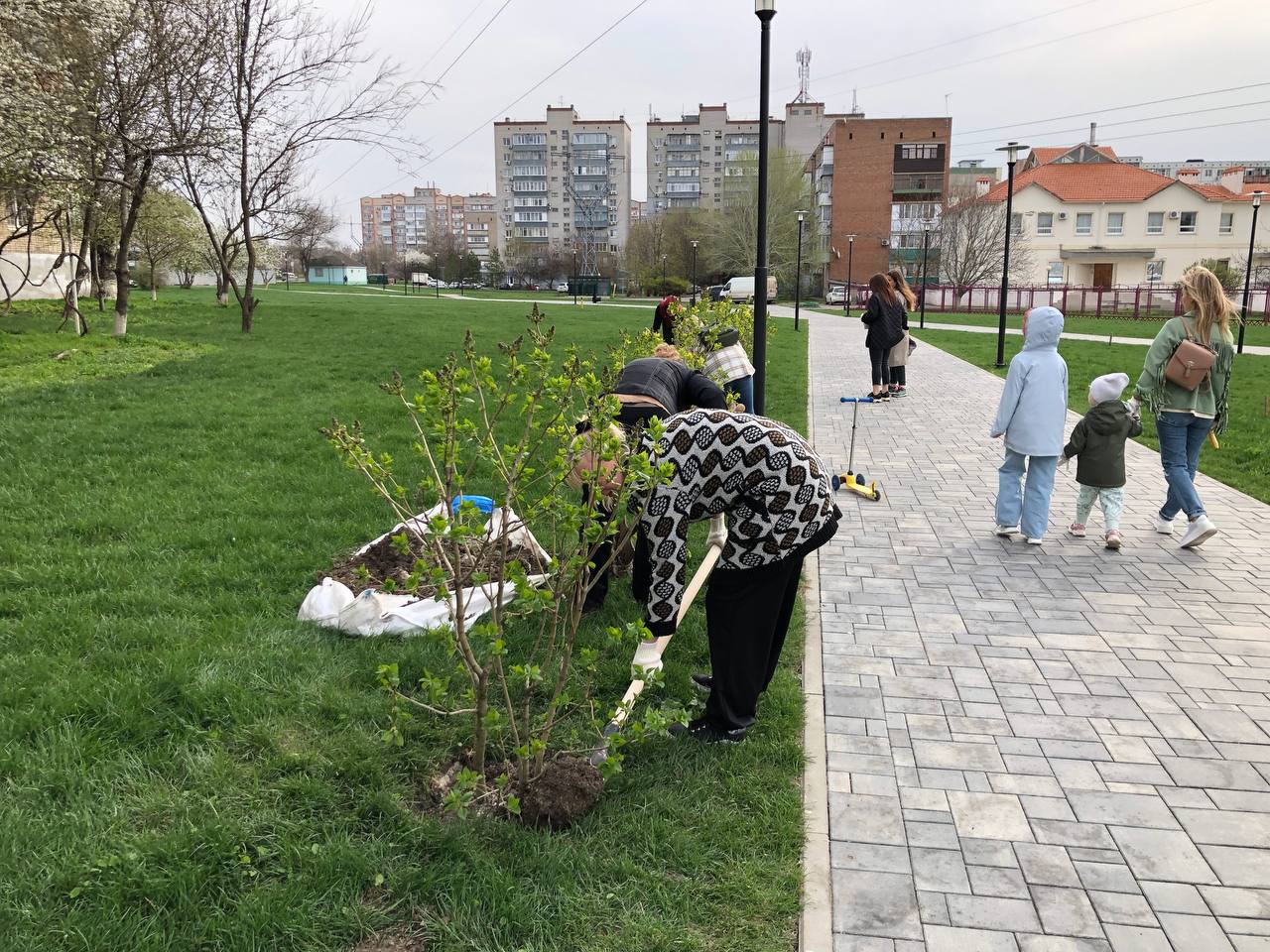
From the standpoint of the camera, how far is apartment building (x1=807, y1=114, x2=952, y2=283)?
71.1 m

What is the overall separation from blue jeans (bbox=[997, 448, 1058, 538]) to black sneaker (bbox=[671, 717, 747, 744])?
12.3ft

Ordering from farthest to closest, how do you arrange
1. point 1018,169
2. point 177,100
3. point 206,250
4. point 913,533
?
point 1018,169 < point 206,250 < point 177,100 < point 913,533

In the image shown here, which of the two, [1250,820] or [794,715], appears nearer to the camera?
[1250,820]

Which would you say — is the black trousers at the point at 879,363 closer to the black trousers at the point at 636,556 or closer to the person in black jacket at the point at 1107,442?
the person in black jacket at the point at 1107,442

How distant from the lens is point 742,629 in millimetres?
3527

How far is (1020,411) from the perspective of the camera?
6371 mm

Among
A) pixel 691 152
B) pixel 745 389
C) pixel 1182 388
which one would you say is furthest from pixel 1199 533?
pixel 691 152

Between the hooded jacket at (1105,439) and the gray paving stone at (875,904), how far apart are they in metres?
4.41

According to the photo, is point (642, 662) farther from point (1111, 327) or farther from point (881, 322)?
point (1111, 327)

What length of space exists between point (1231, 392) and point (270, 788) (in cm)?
1532

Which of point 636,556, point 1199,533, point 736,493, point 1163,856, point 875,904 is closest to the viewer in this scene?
point 875,904

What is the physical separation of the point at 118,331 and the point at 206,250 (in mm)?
26240

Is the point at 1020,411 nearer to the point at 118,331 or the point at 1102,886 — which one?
the point at 1102,886

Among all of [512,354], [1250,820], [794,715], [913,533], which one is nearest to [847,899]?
[794,715]
